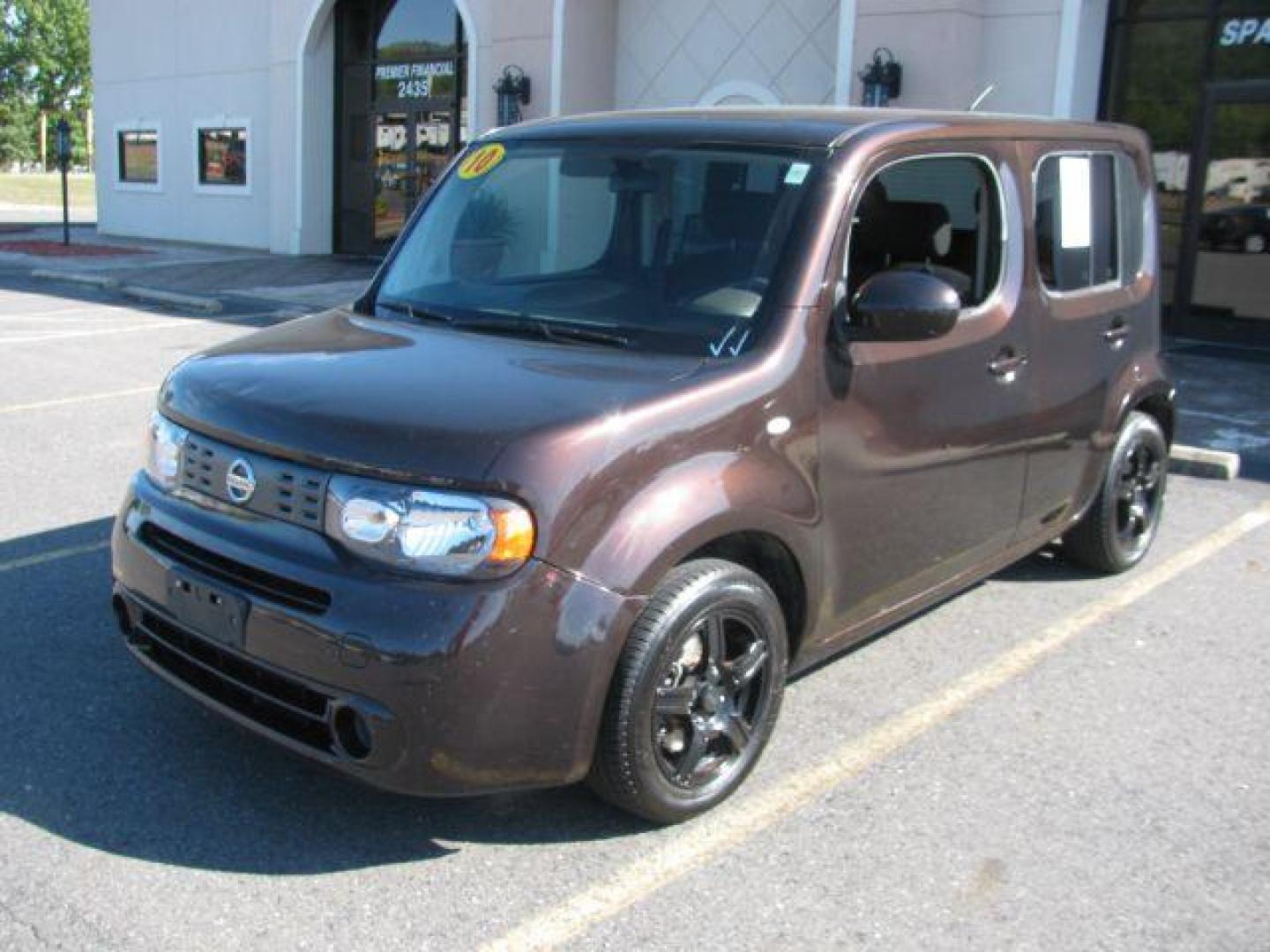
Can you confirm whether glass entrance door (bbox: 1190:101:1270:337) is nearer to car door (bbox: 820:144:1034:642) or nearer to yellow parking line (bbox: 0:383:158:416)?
car door (bbox: 820:144:1034:642)

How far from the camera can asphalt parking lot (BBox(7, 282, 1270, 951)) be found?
9.67ft

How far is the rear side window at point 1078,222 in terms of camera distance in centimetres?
467

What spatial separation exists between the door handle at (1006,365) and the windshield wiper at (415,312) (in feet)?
5.95

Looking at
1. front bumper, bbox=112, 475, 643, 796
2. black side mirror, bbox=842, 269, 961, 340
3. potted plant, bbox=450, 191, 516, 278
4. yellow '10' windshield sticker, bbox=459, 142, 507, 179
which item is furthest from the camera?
yellow '10' windshield sticker, bbox=459, 142, 507, 179

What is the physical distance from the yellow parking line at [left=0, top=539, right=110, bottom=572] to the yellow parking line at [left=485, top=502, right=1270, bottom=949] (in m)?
3.28

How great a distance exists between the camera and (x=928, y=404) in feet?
13.1

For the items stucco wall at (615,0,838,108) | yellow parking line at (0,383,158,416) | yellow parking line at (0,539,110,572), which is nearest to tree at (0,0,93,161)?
stucco wall at (615,0,838,108)

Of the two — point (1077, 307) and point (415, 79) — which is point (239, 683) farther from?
point (415, 79)

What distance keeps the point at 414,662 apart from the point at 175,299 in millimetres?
13869

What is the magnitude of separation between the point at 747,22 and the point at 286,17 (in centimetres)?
986

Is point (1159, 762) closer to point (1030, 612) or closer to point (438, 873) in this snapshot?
point (1030, 612)

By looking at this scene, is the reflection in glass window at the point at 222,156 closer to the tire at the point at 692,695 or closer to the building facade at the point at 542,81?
the building facade at the point at 542,81

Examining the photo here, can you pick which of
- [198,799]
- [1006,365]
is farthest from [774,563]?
[198,799]

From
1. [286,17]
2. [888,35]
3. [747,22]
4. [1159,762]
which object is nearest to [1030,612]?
[1159,762]
